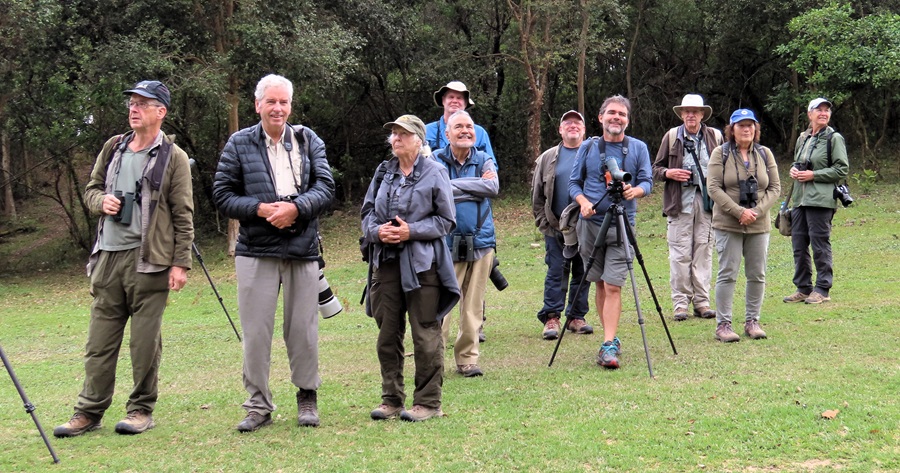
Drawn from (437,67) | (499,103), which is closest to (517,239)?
(437,67)

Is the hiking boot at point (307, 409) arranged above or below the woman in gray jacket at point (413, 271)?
below

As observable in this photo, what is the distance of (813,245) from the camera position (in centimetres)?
1023

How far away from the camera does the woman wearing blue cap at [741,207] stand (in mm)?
8133

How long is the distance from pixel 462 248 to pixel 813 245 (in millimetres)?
5216

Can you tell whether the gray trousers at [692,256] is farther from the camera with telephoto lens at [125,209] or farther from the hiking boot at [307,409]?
the camera with telephoto lens at [125,209]

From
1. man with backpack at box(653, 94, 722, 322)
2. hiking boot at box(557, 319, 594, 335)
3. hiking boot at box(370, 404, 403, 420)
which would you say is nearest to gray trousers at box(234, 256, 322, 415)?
hiking boot at box(370, 404, 403, 420)

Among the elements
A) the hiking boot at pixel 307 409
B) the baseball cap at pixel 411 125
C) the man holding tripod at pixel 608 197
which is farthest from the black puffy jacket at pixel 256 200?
the man holding tripod at pixel 608 197

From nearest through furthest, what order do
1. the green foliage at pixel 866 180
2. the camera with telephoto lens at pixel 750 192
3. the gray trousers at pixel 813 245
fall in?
the camera with telephoto lens at pixel 750 192 → the gray trousers at pixel 813 245 → the green foliage at pixel 866 180

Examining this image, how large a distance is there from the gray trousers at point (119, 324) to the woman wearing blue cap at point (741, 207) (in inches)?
206

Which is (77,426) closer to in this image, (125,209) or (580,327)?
(125,209)

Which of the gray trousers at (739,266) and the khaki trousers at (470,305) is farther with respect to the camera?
the gray trousers at (739,266)

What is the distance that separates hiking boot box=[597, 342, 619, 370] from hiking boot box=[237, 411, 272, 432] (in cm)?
300

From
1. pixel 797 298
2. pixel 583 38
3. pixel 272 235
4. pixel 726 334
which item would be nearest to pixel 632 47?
pixel 583 38

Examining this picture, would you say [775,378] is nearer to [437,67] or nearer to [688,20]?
[437,67]
